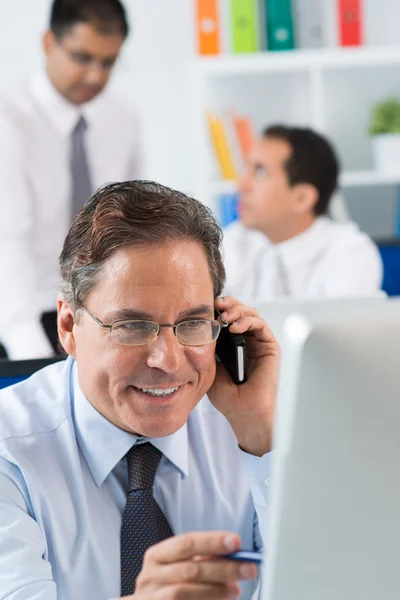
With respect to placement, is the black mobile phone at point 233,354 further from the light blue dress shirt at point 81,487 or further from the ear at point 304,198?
the ear at point 304,198

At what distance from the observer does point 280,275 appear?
3.55 m

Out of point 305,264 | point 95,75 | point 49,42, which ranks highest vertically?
point 49,42

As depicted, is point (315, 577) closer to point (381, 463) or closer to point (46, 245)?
point (381, 463)

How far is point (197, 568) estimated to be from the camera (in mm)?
839

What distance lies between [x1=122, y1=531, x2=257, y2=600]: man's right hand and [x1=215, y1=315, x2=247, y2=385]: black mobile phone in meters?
0.58

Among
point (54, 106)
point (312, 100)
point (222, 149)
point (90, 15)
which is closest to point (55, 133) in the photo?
point (54, 106)

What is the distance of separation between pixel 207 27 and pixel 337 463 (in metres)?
4.23

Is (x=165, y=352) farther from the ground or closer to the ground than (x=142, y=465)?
farther from the ground

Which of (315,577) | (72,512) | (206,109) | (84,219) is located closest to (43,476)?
(72,512)

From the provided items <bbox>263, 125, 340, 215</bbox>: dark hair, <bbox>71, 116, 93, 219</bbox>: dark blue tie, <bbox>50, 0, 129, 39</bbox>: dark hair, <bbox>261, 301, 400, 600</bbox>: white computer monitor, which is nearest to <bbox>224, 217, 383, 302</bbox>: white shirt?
<bbox>263, 125, 340, 215</bbox>: dark hair

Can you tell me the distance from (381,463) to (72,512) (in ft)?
2.33

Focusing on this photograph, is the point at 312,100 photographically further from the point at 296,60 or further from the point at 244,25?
the point at 244,25

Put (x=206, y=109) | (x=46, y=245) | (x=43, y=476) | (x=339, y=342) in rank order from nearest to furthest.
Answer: (x=339, y=342), (x=43, y=476), (x=46, y=245), (x=206, y=109)

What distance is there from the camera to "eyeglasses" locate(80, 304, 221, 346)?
1245 mm
